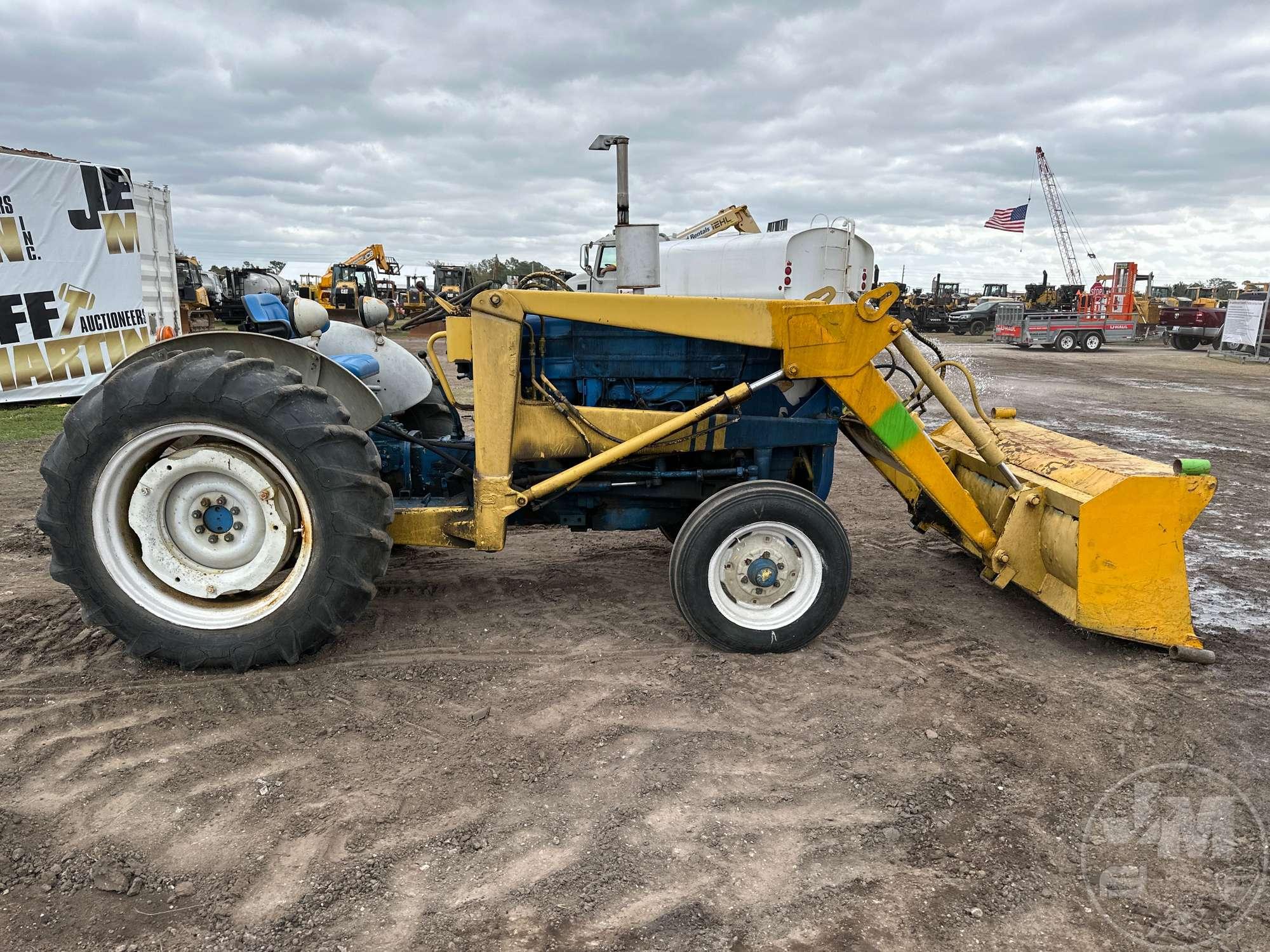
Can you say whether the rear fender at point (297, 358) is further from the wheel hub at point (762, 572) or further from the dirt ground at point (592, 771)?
the wheel hub at point (762, 572)

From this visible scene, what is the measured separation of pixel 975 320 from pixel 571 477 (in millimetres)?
33318

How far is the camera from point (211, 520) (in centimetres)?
346

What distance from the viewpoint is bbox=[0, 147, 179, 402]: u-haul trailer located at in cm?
1076

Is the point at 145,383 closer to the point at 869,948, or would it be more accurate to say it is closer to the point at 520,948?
the point at 520,948

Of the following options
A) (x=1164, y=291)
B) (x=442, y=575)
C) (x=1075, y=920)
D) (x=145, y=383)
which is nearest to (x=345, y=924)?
(x=1075, y=920)

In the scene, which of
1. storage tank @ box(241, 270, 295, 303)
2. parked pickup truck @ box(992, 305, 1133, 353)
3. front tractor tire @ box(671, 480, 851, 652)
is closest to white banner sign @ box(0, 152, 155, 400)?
storage tank @ box(241, 270, 295, 303)

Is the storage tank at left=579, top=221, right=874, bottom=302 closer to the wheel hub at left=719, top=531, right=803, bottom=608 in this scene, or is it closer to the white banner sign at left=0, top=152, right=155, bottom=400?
the white banner sign at left=0, top=152, right=155, bottom=400

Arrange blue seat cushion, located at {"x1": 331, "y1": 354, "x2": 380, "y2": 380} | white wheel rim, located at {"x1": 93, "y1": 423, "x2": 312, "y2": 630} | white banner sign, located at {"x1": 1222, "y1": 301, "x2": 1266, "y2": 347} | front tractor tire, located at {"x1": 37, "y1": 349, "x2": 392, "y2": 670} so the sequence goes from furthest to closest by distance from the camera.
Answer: white banner sign, located at {"x1": 1222, "y1": 301, "x2": 1266, "y2": 347}, blue seat cushion, located at {"x1": 331, "y1": 354, "x2": 380, "y2": 380}, white wheel rim, located at {"x1": 93, "y1": 423, "x2": 312, "y2": 630}, front tractor tire, located at {"x1": 37, "y1": 349, "x2": 392, "y2": 670}

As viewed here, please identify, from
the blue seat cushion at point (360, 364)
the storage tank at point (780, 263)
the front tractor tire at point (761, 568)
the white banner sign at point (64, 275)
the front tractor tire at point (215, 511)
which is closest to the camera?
the front tractor tire at point (215, 511)

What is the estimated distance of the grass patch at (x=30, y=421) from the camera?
886 centimetres

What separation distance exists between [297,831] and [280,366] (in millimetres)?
1786

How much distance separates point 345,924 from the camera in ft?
7.11

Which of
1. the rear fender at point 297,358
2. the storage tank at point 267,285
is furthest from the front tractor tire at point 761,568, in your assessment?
the storage tank at point 267,285

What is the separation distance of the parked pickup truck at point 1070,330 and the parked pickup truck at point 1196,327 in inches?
52.5
